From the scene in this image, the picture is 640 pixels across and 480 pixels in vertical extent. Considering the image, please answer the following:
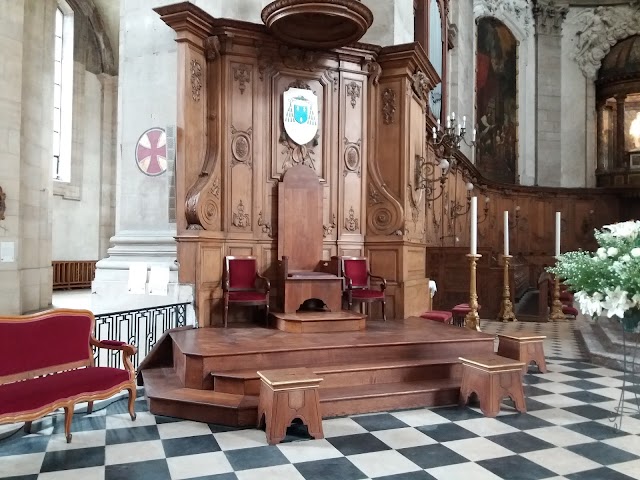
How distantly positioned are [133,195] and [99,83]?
11.7 metres

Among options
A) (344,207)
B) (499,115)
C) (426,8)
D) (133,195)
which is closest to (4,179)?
(133,195)

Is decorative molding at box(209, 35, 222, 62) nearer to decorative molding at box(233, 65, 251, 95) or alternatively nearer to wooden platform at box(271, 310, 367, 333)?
decorative molding at box(233, 65, 251, 95)

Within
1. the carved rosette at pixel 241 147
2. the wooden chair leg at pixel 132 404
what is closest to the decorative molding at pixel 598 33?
the carved rosette at pixel 241 147

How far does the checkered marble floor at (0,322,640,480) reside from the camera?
320 centimetres

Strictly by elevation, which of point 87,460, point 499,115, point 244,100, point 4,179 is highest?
point 499,115

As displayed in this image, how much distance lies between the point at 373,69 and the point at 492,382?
4.20 meters

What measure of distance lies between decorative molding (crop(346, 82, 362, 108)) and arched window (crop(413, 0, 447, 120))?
304 centimetres

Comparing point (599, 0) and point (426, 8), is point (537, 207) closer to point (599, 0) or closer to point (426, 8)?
point (599, 0)

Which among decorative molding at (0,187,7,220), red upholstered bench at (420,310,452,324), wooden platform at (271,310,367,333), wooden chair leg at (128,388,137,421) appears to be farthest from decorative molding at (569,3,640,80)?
wooden chair leg at (128,388,137,421)

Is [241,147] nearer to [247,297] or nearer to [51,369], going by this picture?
[247,297]

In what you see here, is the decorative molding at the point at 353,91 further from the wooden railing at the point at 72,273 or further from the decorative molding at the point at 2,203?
the wooden railing at the point at 72,273

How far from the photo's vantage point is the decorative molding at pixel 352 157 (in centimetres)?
684

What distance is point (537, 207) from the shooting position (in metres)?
15.8

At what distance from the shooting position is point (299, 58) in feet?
21.5
